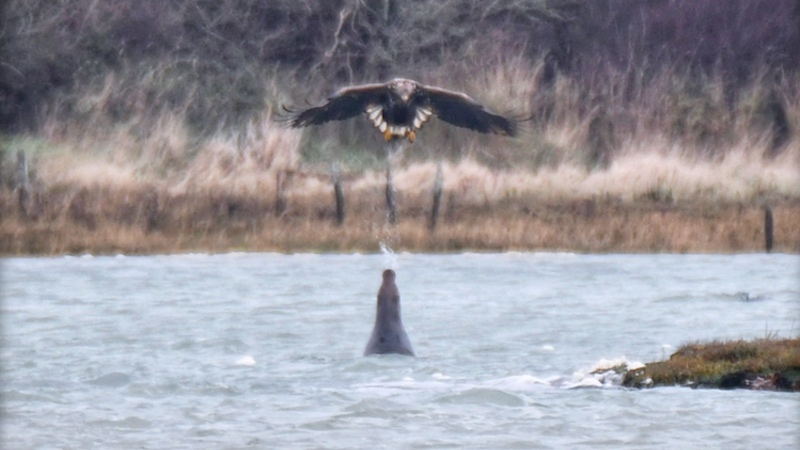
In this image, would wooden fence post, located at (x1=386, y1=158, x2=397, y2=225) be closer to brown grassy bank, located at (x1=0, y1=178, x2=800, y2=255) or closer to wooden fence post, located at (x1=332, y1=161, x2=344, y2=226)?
brown grassy bank, located at (x1=0, y1=178, x2=800, y2=255)

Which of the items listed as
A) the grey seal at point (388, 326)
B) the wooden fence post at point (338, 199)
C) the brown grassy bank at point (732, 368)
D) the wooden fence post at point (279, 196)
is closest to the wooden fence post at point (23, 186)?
the wooden fence post at point (279, 196)

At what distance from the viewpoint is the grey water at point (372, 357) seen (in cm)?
992

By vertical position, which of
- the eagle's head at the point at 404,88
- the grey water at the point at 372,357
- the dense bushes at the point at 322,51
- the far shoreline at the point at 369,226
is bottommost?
the grey water at the point at 372,357

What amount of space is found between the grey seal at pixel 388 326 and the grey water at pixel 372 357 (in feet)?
0.32

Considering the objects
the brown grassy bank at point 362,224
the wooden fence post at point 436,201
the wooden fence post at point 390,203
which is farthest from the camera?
the wooden fence post at point 436,201

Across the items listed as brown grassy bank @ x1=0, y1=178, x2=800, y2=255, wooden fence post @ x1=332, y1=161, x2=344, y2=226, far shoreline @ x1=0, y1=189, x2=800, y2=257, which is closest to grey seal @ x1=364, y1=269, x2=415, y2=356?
far shoreline @ x1=0, y1=189, x2=800, y2=257

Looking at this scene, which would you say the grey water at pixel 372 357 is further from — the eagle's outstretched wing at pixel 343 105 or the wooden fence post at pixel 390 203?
the eagle's outstretched wing at pixel 343 105

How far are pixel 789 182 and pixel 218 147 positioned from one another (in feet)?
22.3

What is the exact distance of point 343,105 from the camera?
14484mm

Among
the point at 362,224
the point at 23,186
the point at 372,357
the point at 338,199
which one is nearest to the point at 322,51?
the point at 338,199

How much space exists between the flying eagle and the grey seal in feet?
6.08

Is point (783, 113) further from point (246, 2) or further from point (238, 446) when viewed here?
point (238, 446)

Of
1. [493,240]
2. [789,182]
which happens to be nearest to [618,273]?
[493,240]

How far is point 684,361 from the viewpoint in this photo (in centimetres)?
1120
